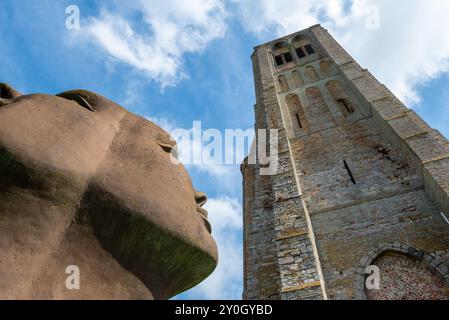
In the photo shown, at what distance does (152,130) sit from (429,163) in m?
8.65

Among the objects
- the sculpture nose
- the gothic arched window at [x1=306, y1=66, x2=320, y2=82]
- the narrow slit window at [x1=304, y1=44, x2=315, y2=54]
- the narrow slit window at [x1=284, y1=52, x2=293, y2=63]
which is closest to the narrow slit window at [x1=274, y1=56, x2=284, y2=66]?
the narrow slit window at [x1=284, y1=52, x2=293, y2=63]

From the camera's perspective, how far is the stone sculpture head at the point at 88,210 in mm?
1267

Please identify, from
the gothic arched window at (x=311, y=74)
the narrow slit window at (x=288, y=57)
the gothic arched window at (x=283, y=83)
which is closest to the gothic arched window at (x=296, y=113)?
the gothic arched window at (x=283, y=83)

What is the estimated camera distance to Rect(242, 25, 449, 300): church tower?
752 centimetres

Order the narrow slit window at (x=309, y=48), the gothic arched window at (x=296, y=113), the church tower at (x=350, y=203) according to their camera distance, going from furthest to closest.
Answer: the narrow slit window at (x=309, y=48) < the gothic arched window at (x=296, y=113) < the church tower at (x=350, y=203)

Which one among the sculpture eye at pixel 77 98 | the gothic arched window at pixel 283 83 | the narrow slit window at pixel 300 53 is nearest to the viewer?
the sculpture eye at pixel 77 98

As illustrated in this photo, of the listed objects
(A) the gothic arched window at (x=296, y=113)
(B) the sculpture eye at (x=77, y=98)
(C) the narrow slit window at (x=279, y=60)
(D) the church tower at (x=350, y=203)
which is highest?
(C) the narrow slit window at (x=279, y=60)

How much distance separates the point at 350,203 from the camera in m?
9.62

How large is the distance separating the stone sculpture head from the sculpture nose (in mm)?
96

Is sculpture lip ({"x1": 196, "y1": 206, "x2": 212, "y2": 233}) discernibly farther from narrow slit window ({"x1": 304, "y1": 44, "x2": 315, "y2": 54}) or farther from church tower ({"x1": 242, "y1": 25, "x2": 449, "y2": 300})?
narrow slit window ({"x1": 304, "y1": 44, "x2": 315, "y2": 54})

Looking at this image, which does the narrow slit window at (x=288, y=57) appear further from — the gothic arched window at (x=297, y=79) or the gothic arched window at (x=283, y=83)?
the gothic arched window at (x=283, y=83)

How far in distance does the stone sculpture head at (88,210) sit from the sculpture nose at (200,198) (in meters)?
0.10

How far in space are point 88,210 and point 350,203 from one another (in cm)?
934
